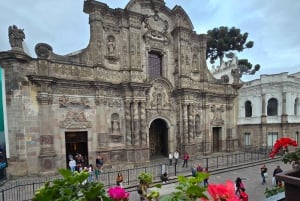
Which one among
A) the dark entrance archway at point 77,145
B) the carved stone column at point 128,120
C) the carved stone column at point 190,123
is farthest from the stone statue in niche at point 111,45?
the carved stone column at point 190,123

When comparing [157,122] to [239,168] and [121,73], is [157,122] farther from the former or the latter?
[239,168]

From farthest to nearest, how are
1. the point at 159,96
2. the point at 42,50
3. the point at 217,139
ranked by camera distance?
the point at 217,139
the point at 159,96
the point at 42,50

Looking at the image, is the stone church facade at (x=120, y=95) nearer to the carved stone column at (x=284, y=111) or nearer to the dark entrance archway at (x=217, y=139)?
the dark entrance archway at (x=217, y=139)

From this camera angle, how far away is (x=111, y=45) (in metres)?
16.4

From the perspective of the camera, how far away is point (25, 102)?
503 inches

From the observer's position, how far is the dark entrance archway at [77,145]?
575 inches

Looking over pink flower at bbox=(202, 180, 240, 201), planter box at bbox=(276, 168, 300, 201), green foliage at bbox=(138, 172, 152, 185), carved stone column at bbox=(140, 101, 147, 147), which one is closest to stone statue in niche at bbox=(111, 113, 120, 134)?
carved stone column at bbox=(140, 101, 147, 147)

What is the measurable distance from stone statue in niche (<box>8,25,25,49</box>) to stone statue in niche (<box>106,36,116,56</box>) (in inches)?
234

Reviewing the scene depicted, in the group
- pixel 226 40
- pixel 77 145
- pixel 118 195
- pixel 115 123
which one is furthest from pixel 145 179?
pixel 226 40

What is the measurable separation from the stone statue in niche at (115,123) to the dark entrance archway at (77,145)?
84.8 inches

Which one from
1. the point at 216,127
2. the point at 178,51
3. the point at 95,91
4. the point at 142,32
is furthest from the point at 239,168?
the point at 142,32

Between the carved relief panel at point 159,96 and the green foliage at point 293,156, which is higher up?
the carved relief panel at point 159,96

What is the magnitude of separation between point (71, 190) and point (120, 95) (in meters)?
15.4

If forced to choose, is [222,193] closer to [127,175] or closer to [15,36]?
[127,175]
